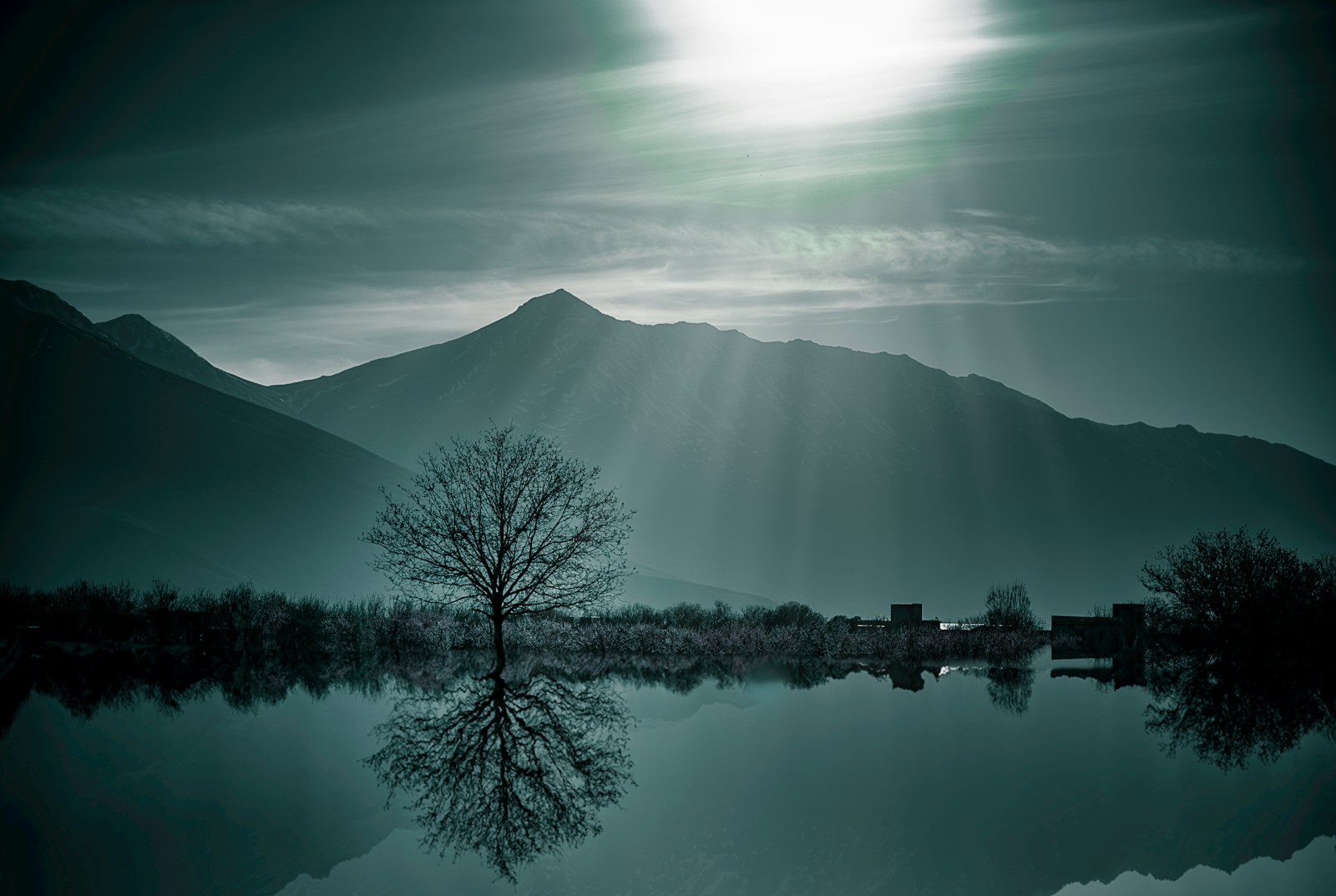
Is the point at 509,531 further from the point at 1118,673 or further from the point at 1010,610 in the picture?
the point at 1010,610

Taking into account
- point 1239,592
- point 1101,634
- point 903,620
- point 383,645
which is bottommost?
point 383,645

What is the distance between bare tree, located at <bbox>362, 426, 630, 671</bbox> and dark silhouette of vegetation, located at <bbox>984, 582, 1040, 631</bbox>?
23.4m

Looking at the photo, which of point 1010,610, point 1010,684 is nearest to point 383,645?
point 1010,684

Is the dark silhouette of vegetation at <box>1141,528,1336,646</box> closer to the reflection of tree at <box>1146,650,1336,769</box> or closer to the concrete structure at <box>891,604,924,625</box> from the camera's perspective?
the reflection of tree at <box>1146,650,1336,769</box>

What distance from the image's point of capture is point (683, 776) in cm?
1658

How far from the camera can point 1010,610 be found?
173 feet

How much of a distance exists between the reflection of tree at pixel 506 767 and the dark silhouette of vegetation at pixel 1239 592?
78.9 ft

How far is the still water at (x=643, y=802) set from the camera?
11984mm

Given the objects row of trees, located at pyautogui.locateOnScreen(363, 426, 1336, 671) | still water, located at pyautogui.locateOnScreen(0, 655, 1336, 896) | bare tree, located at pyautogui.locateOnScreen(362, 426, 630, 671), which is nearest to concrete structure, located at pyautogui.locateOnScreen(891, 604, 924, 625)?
row of trees, located at pyautogui.locateOnScreen(363, 426, 1336, 671)

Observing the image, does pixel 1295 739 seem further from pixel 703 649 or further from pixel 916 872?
pixel 703 649

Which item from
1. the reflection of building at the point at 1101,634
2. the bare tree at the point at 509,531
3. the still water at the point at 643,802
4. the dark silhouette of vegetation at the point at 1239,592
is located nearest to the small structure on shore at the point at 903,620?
the reflection of building at the point at 1101,634

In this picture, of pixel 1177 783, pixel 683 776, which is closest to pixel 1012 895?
pixel 683 776

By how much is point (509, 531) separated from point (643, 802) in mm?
19854

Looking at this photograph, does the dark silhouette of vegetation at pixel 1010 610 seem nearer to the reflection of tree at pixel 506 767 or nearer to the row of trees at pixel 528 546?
the row of trees at pixel 528 546
